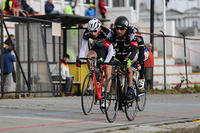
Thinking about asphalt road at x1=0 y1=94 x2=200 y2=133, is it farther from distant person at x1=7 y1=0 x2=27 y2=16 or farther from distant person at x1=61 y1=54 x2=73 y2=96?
distant person at x1=7 y1=0 x2=27 y2=16

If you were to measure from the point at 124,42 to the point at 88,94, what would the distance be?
1198 mm

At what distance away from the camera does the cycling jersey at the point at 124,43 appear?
10.2 meters

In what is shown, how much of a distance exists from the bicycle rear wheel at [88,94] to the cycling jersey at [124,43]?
2.37 ft

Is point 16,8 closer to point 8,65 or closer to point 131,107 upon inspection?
point 8,65

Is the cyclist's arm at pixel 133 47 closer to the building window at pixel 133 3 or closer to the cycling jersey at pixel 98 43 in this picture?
the cycling jersey at pixel 98 43

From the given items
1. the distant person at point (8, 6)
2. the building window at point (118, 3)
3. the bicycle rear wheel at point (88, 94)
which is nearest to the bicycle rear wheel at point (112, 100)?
the bicycle rear wheel at point (88, 94)

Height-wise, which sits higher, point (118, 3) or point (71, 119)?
point (118, 3)

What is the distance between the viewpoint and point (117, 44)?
10.4m

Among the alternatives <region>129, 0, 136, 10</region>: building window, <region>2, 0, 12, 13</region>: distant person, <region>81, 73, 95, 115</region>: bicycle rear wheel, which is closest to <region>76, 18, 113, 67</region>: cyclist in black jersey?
<region>81, 73, 95, 115</region>: bicycle rear wheel

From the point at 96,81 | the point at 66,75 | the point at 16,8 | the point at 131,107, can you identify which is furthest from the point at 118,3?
the point at 131,107

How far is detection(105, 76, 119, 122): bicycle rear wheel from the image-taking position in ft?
30.1

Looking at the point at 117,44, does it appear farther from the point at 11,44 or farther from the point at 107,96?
the point at 11,44

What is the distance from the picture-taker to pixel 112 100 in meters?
9.34

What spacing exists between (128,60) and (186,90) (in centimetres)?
1124
